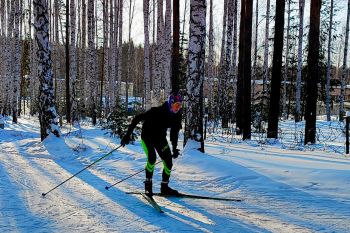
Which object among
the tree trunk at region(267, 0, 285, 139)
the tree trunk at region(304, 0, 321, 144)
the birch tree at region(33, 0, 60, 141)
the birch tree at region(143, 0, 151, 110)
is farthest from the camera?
the birch tree at region(143, 0, 151, 110)

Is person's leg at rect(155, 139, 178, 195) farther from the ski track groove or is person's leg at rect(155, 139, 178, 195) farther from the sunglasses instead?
the sunglasses

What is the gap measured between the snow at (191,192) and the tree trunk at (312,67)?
3786mm

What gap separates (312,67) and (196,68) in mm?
5193

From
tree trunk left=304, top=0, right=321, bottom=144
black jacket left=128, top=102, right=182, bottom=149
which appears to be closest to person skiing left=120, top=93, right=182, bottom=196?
black jacket left=128, top=102, right=182, bottom=149

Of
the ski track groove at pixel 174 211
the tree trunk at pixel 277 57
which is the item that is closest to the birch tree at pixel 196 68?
the ski track groove at pixel 174 211

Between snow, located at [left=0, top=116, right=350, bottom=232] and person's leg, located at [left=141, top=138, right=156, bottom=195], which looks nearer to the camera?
snow, located at [left=0, top=116, right=350, bottom=232]

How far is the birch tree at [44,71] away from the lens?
37.1 feet

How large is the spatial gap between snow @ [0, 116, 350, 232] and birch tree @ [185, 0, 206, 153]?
0.43 m

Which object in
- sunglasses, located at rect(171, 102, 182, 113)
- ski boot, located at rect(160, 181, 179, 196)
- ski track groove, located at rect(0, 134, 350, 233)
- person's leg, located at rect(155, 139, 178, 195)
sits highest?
sunglasses, located at rect(171, 102, 182, 113)

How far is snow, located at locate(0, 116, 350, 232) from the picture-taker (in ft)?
15.8

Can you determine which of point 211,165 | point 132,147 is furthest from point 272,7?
point 211,165

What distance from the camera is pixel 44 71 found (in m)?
11.4

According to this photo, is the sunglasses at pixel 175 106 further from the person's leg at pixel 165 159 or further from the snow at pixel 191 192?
the snow at pixel 191 192

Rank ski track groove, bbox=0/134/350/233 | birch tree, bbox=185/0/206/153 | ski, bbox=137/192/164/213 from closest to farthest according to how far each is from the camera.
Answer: ski track groove, bbox=0/134/350/233 → ski, bbox=137/192/164/213 → birch tree, bbox=185/0/206/153
